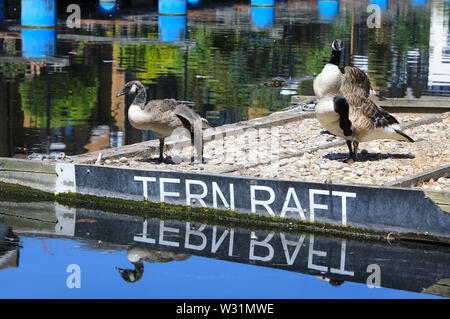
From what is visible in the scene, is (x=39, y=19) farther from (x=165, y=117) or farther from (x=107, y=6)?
(x=165, y=117)

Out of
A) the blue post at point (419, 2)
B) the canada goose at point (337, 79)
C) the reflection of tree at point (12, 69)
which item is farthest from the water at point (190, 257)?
the blue post at point (419, 2)

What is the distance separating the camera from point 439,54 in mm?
30594

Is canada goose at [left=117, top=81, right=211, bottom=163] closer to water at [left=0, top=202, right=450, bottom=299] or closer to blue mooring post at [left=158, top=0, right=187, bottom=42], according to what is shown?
water at [left=0, top=202, right=450, bottom=299]

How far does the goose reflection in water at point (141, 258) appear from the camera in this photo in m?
9.03

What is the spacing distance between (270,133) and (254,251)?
5.64 metres

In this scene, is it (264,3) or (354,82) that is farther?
(264,3)

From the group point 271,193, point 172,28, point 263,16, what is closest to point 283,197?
point 271,193

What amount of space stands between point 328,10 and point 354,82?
1732 inches

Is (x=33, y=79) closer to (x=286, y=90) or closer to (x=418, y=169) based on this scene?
(x=286, y=90)

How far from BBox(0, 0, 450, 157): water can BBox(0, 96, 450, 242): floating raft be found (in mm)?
2788

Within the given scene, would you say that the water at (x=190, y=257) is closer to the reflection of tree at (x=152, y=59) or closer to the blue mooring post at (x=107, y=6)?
the reflection of tree at (x=152, y=59)

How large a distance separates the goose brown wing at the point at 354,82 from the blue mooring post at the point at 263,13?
27.7m

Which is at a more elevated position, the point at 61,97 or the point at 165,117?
the point at 165,117

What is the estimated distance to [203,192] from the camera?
10539mm
